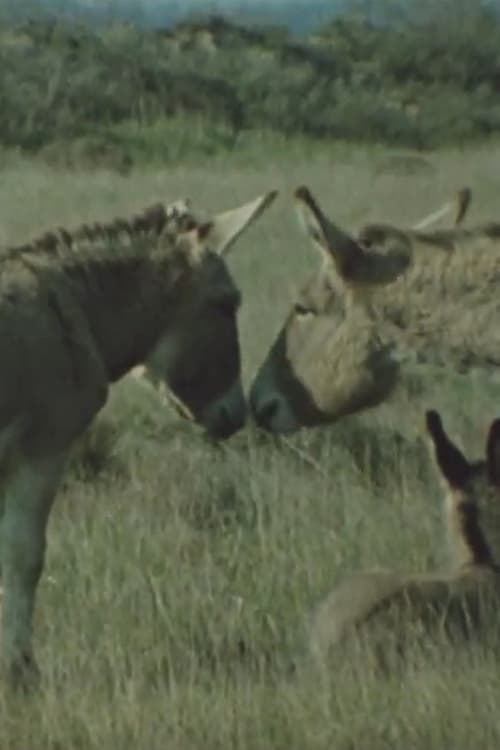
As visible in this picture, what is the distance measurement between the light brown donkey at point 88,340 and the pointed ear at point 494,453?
123 cm

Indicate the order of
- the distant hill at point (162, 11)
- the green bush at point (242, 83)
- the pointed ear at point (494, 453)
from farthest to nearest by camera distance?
the distant hill at point (162, 11) → the green bush at point (242, 83) → the pointed ear at point (494, 453)

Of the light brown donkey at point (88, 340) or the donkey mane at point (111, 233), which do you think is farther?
the donkey mane at point (111, 233)

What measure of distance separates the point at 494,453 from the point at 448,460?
0.17 meters

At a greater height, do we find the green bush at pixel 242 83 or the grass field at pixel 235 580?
the grass field at pixel 235 580

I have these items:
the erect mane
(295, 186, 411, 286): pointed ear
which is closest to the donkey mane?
the erect mane

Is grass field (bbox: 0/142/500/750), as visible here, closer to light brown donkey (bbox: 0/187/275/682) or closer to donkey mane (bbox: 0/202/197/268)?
light brown donkey (bbox: 0/187/275/682)

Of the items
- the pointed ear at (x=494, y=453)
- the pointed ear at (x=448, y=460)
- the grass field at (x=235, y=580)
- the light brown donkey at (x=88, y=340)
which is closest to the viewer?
the grass field at (x=235, y=580)

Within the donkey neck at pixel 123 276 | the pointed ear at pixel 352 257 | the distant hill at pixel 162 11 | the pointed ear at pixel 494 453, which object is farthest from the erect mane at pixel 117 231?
the distant hill at pixel 162 11

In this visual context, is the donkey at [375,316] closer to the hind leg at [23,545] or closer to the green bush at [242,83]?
the hind leg at [23,545]

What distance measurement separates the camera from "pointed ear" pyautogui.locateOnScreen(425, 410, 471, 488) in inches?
332

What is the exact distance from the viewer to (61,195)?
25.8 m

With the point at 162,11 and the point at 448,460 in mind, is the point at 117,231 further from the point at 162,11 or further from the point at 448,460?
the point at 162,11

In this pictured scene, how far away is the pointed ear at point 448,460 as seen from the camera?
8.43 metres

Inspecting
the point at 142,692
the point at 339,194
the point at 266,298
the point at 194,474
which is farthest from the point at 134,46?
the point at 142,692
